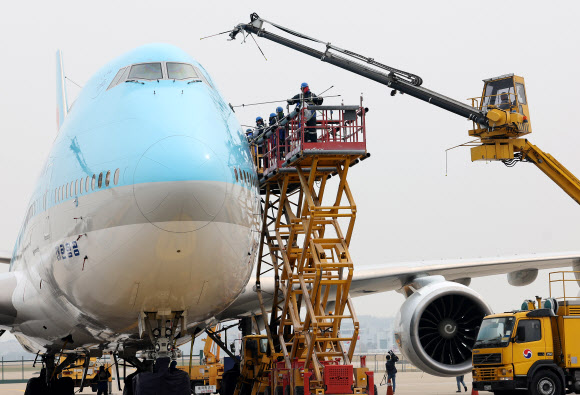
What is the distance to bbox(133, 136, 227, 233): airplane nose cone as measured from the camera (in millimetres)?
8953

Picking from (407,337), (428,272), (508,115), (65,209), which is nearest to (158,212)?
(65,209)

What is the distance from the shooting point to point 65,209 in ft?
33.9

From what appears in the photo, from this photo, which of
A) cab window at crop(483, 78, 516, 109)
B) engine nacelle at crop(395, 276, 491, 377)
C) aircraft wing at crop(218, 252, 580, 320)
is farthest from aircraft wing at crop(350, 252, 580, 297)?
cab window at crop(483, 78, 516, 109)

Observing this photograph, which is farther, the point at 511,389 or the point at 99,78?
the point at 511,389

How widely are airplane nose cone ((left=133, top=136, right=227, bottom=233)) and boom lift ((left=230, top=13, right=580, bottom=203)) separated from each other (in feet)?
37.6

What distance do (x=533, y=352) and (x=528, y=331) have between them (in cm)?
41

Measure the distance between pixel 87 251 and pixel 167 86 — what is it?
2.33 metres

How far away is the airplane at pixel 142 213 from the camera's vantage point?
9.12 metres

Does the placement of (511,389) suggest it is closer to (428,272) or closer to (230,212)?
(428,272)

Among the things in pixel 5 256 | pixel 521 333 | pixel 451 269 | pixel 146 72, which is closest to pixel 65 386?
pixel 5 256

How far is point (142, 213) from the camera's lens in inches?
356

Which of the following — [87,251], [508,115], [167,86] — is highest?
[508,115]

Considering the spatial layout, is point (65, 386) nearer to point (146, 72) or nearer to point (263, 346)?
point (263, 346)

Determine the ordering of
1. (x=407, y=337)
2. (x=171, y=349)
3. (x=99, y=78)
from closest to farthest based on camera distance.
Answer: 1. (x=171, y=349)
2. (x=99, y=78)
3. (x=407, y=337)
